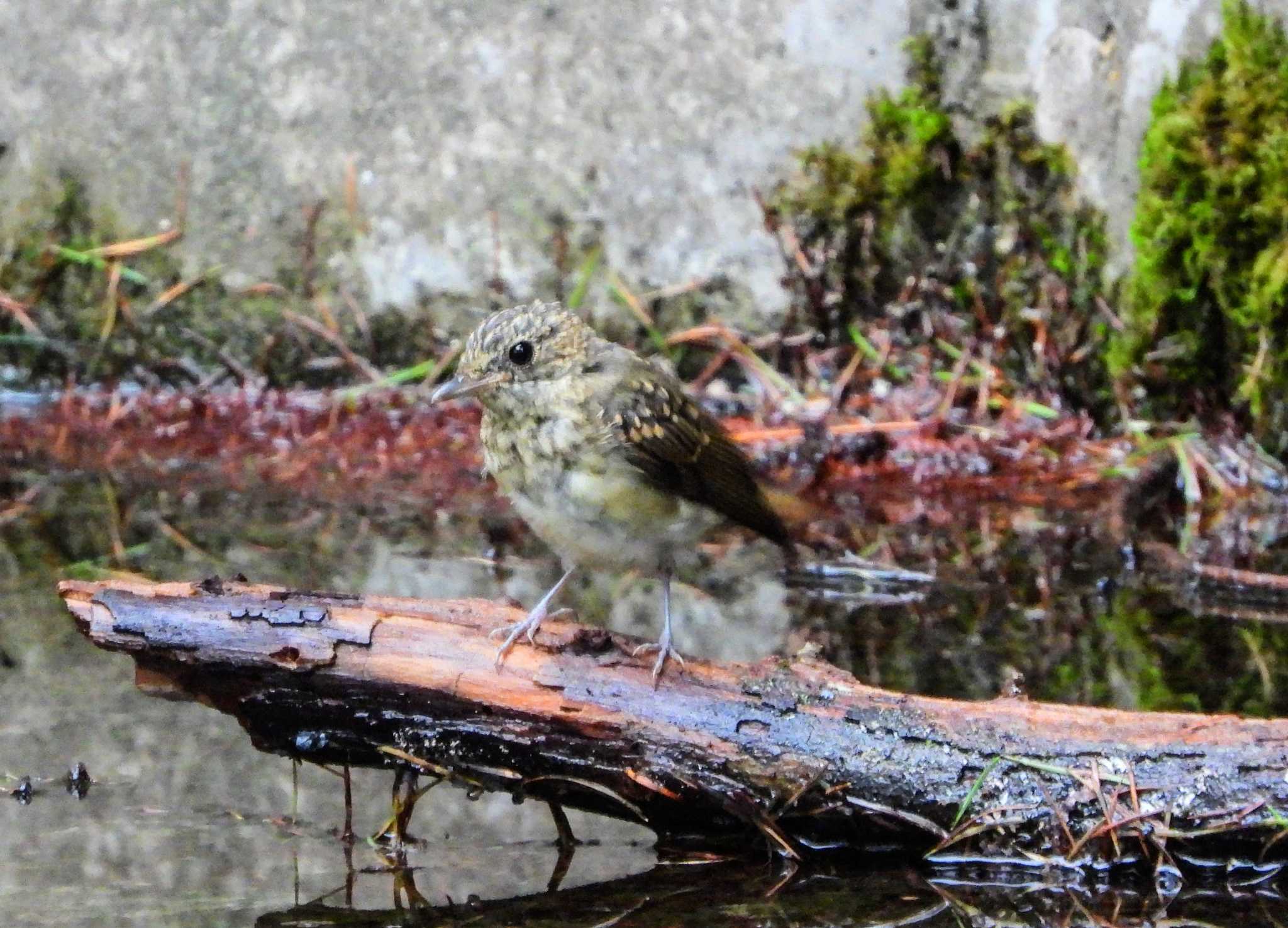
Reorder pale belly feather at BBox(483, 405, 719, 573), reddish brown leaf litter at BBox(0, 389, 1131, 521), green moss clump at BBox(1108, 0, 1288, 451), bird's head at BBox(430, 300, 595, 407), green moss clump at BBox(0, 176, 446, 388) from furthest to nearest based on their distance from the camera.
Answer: green moss clump at BBox(0, 176, 446, 388) → reddish brown leaf litter at BBox(0, 389, 1131, 521) → green moss clump at BBox(1108, 0, 1288, 451) → bird's head at BBox(430, 300, 595, 407) → pale belly feather at BBox(483, 405, 719, 573)

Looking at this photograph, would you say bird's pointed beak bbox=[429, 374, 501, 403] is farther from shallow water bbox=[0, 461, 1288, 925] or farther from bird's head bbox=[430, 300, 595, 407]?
shallow water bbox=[0, 461, 1288, 925]

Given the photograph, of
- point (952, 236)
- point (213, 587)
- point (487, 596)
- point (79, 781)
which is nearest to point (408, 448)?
point (487, 596)

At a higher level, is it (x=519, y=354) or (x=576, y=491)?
(x=519, y=354)

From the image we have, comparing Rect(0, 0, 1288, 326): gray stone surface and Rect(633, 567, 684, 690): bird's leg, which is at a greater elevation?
Rect(0, 0, 1288, 326): gray stone surface

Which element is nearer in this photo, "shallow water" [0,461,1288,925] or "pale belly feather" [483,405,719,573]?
"shallow water" [0,461,1288,925]

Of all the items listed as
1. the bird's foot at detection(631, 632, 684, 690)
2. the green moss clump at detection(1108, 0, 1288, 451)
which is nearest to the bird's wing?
the bird's foot at detection(631, 632, 684, 690)

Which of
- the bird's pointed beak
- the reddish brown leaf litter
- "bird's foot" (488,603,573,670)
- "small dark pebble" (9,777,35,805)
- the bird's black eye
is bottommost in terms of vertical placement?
"small dark pebble" (9,777,35,805)

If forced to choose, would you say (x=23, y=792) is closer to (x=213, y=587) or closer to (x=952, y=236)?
(x=213, y=587)

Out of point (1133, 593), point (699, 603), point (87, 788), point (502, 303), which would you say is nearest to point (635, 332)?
point (502, 303)
